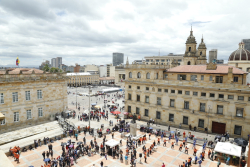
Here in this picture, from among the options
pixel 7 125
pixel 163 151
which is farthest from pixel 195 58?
pixel 7 125

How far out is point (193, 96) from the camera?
3644 cm

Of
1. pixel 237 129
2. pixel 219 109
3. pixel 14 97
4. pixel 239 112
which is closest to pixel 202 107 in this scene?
pixel 219 109

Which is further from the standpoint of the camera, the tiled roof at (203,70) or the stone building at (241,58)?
the stone building at (241,58)

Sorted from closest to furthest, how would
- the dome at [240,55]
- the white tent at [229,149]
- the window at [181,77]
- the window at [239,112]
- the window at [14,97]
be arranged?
the white tent at [229,149], the window at [239,112], the window at [14,97], the window at [181,77], the dome at [240,55]

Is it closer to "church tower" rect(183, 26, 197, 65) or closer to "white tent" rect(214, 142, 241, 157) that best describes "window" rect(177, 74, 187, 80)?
"white tent" rect(214, 142, 241, 157)

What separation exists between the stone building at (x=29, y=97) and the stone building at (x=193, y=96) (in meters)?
19.0

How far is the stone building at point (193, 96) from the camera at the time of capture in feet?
105

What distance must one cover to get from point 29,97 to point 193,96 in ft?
120

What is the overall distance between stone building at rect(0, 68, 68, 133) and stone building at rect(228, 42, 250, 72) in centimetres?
5810

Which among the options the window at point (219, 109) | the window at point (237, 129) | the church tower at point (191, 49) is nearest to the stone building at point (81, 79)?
the church tower at point (191, 49)

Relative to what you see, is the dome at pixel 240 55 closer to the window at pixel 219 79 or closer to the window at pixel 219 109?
the window at pixel 219 79

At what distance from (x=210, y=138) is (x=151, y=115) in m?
14.6

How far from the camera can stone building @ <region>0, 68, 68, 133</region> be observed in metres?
32.6

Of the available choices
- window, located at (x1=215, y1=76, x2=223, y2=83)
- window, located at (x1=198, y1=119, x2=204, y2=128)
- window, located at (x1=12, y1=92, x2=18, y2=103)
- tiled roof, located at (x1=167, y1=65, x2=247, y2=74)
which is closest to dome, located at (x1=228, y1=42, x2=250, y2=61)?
tiled roof, located at (x1=167, y1=65, x2=247, y2=74)
